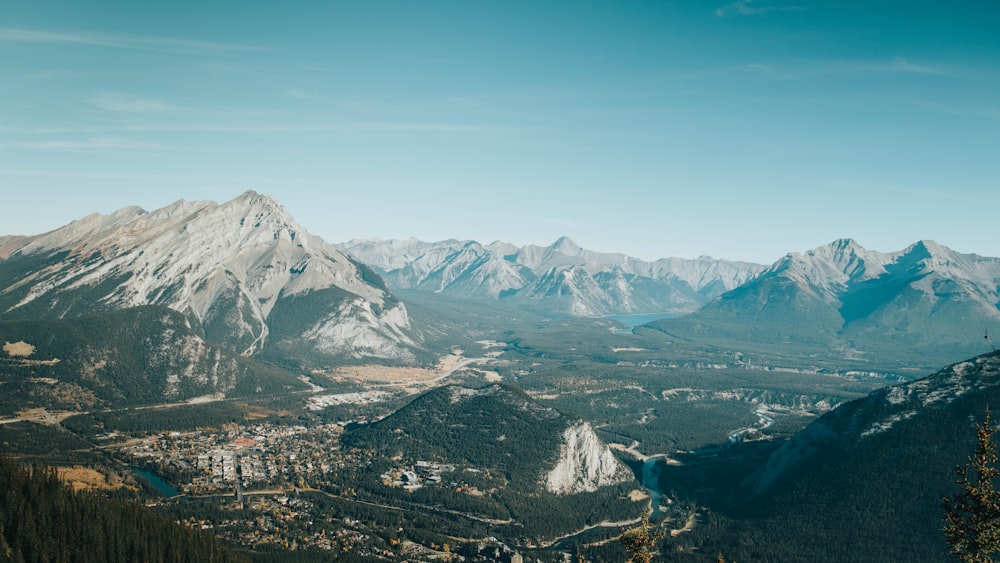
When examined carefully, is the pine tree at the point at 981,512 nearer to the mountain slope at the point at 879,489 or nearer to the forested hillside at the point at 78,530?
the forested hillside at the point at 78,530

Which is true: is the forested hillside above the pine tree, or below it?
below

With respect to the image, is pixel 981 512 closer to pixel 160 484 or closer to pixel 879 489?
pixel 879 489

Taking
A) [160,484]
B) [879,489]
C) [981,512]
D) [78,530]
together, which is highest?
[981,512]

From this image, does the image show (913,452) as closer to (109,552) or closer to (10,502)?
(109,552)

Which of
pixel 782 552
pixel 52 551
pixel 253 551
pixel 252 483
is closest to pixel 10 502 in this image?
pixel 52 551

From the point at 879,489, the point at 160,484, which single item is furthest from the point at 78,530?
the point at 879,489

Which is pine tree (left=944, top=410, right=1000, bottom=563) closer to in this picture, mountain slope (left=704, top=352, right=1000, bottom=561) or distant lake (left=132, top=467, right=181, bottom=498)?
mountain slope (left=704, top=352, right=1000, bottom=561)

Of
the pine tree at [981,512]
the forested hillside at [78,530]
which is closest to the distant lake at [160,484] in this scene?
the forested hillside at [78,530]

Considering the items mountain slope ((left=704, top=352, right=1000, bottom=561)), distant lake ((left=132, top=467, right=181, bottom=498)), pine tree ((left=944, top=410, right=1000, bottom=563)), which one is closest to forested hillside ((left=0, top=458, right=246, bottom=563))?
distant lake ((left=132, top=467, right=181, bottom=498))

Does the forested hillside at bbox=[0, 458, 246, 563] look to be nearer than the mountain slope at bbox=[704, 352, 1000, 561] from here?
Yes
